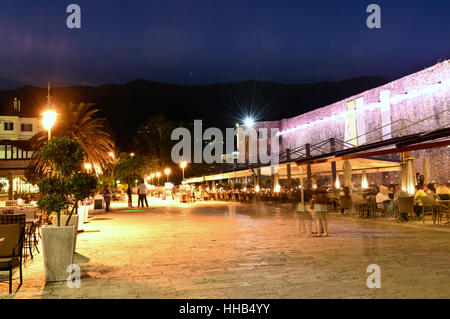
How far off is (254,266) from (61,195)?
3300 mm

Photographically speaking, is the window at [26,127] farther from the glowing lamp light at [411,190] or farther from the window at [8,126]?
the glowing lamp light at [411,190]

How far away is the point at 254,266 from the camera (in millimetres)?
6809

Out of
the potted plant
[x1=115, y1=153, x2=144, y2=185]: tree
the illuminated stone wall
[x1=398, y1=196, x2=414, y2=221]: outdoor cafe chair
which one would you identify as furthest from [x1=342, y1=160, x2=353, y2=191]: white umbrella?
[x1=115, y1=153, x2=144, y2=185]: tree

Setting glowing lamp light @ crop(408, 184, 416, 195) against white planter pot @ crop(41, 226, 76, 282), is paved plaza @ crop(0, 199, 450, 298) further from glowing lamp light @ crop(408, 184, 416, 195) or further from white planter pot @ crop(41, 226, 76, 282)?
glowing lamp light @ crop(408, 184, 416, 195)

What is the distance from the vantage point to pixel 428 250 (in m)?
8.03

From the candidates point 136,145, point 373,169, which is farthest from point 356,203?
point 136,145

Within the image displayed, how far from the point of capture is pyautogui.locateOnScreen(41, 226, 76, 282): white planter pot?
610cm

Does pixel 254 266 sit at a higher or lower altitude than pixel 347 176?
lower

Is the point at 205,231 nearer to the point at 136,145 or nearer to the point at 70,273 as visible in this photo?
the point at 70,273

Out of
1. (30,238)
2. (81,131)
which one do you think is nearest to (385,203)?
(30,238)

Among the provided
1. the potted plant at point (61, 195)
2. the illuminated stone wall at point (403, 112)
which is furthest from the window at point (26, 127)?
the potted plant at point (61, 195)

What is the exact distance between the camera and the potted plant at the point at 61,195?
6.16 m

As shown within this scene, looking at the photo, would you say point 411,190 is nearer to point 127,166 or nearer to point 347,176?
point 347,176

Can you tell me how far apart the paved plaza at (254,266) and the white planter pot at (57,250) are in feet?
0.66
